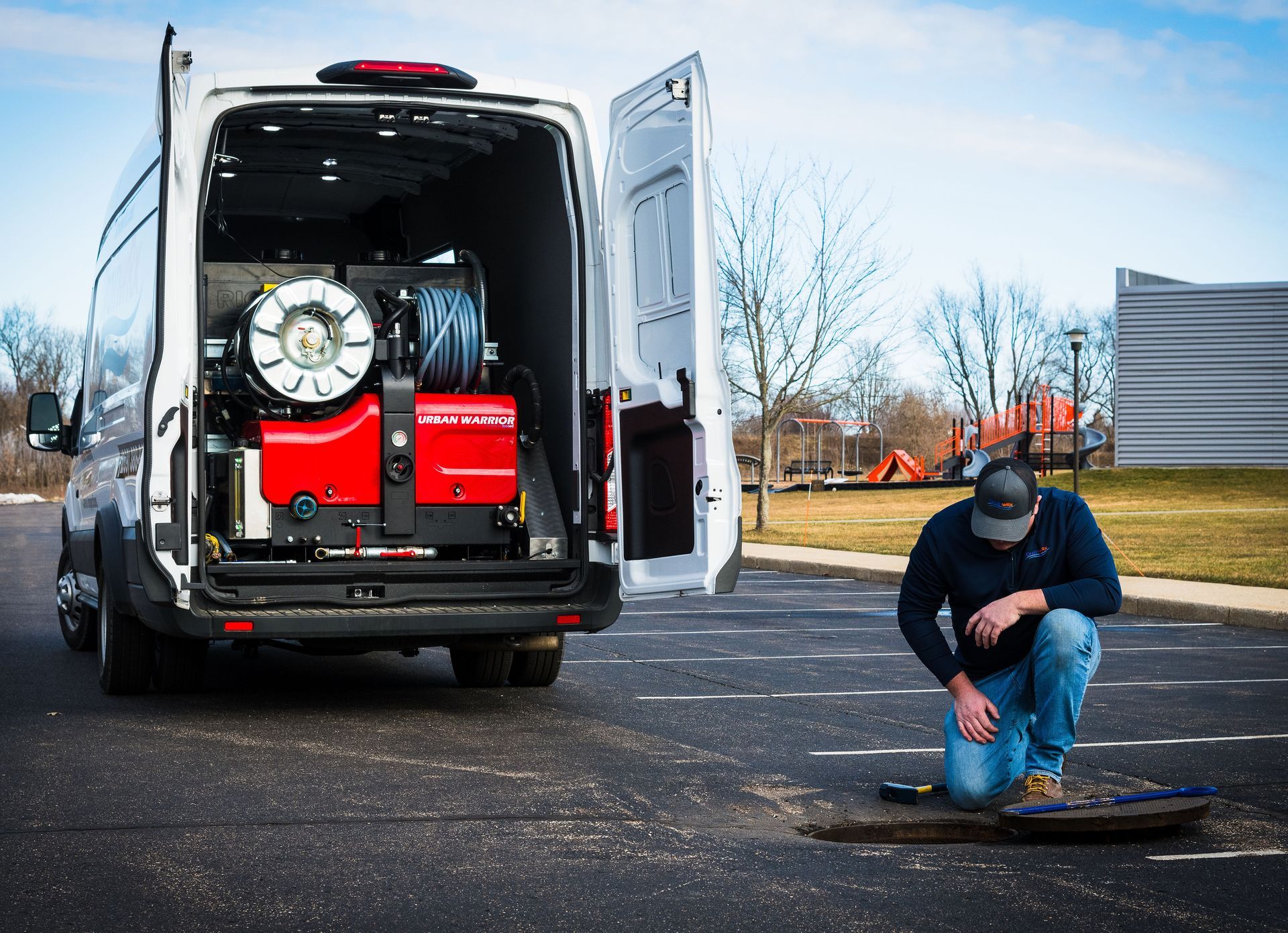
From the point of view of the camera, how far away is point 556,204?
8.10m

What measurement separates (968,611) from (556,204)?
376 cm

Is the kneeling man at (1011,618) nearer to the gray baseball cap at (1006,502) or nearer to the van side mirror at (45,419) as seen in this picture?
the gray baseball cap at (1006,502)

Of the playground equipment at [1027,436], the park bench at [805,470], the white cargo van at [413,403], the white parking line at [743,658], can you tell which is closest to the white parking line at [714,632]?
the white parking line at [743,658]

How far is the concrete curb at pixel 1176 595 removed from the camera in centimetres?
1282

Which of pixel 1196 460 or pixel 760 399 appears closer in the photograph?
→ pixel 760 399

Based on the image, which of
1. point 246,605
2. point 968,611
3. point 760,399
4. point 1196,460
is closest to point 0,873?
point 246,605

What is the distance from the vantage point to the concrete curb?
12820 mm

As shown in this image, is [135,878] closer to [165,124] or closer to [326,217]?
[165,124]

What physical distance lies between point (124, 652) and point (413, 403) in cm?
206

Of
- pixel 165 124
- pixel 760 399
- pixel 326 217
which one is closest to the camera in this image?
pixel 165 124

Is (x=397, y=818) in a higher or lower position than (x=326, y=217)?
lower

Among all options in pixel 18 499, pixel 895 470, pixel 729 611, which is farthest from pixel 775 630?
pixel 18 499

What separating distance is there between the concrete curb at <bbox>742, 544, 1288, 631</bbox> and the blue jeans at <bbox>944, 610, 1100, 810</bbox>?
8.07 m

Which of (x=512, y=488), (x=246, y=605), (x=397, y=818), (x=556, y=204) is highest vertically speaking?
(x=556, y=204)
